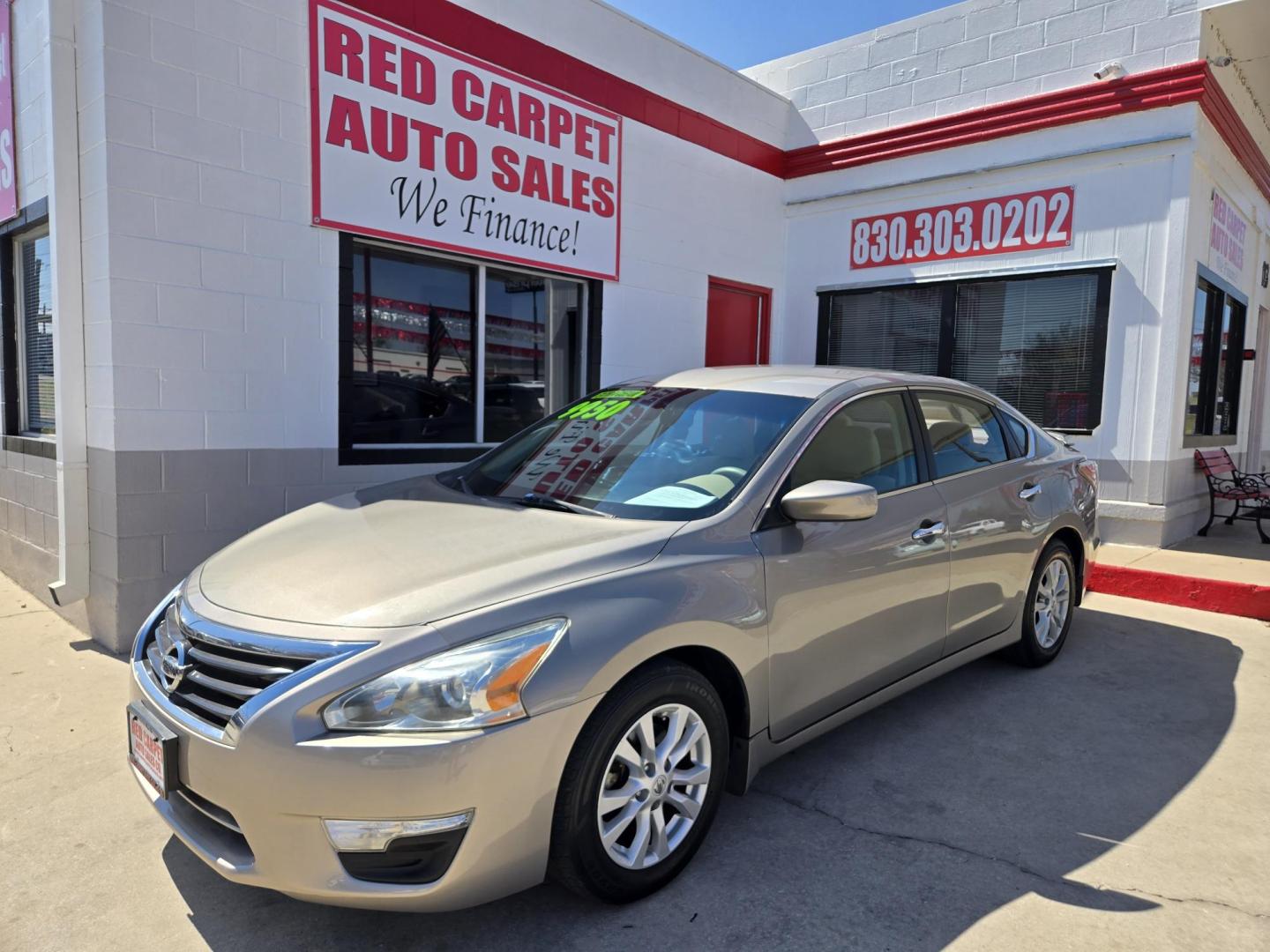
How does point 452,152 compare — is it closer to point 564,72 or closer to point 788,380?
point 564,72

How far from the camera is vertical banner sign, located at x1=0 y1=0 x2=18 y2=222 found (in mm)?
5406

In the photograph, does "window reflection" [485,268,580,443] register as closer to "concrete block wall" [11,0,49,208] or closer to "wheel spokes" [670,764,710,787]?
"concrete block wall" [11,0,49,208]

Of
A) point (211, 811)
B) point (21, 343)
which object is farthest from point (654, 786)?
point (21, 343)

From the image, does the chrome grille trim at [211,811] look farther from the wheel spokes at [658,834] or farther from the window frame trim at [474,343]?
the window frame trim at [474,343]

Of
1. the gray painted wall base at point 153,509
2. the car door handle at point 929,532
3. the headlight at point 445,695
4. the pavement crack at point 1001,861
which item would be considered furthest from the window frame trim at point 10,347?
the car door handle at point 929,532

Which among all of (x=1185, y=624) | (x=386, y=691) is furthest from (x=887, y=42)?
(x=386, y=691)

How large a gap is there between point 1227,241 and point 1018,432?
19.0 ft

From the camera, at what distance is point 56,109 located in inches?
181

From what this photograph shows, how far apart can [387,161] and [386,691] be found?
4.70 metres

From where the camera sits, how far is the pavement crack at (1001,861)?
2.60 m

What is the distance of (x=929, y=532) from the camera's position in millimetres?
3514

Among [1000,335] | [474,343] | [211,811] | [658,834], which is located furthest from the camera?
[1000,335]

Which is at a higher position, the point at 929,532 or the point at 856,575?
the point at 929,532

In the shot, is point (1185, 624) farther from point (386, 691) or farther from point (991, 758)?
point (386, 691)
